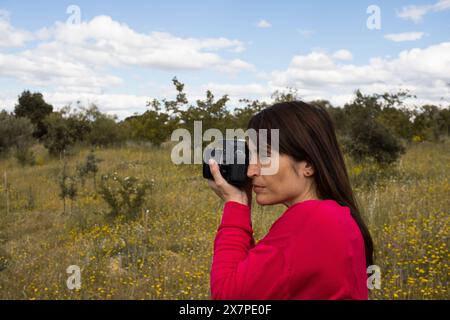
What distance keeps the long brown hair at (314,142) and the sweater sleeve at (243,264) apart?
242 millimetres

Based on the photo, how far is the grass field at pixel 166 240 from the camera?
12.0ft

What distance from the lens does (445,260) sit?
3.75m

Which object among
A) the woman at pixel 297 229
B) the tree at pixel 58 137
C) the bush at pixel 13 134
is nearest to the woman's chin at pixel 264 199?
the woman at pixel 297 229

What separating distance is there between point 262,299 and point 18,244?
5.45m

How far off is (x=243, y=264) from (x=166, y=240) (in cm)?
404

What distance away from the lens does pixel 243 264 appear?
112cm

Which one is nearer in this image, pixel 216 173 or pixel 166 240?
pixel 216 173

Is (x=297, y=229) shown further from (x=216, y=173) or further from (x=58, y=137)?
(x=58, y=137)

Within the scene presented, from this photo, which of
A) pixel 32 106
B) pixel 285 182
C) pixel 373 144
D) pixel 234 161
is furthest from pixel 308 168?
pixel 32 106

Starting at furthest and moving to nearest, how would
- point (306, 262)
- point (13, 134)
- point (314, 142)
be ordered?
point (13, 134)
point (314, 142)
point (306, 262)

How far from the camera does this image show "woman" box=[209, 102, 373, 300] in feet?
3.36

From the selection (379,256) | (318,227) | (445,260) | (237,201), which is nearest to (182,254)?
(379,256)

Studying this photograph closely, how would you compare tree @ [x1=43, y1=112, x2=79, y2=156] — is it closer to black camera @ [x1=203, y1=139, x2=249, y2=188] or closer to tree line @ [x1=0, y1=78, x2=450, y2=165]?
tree line @ [x1=0, y1=78, x2=450, y2=165]

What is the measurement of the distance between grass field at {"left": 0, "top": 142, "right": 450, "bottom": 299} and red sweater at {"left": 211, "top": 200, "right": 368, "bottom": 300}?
237 cm
